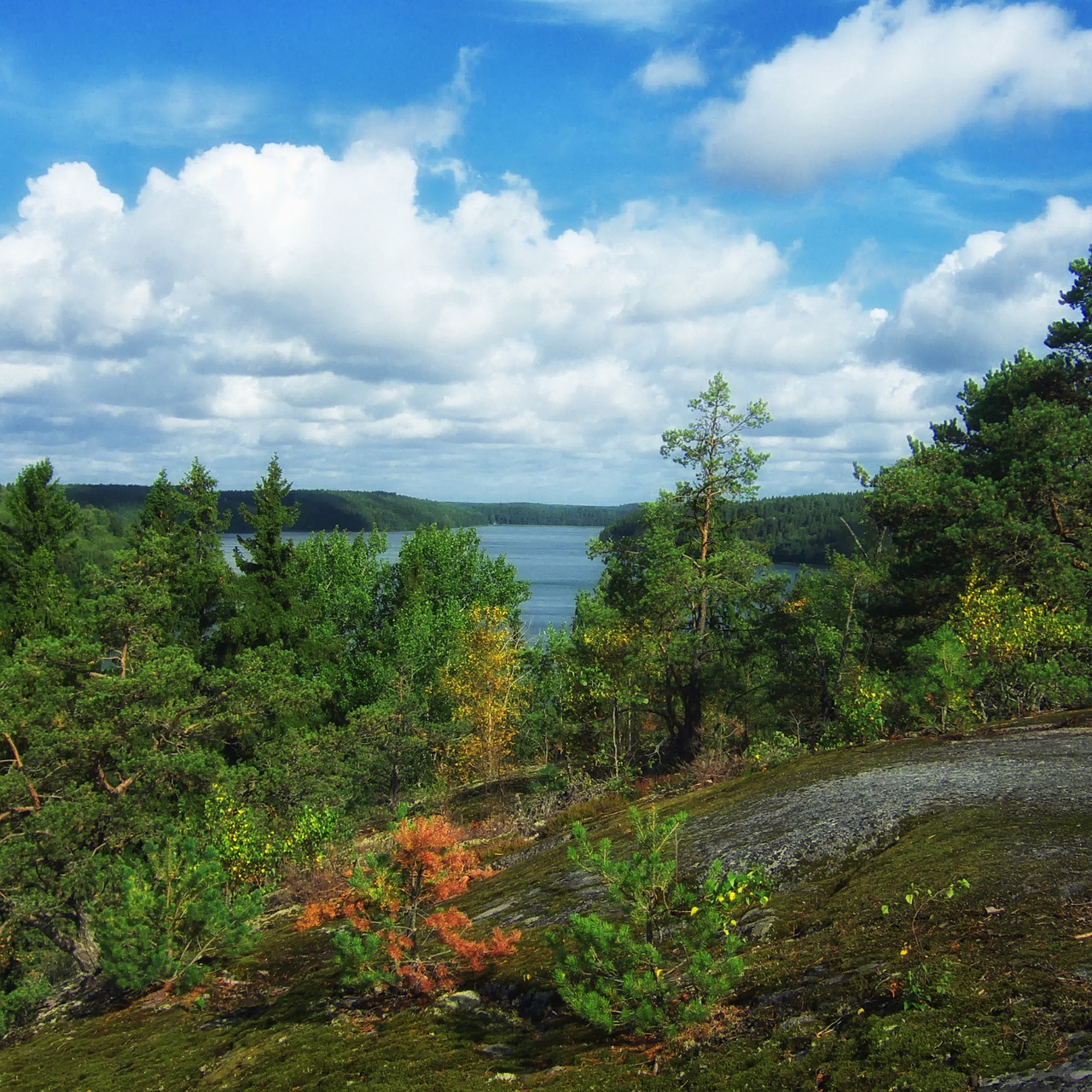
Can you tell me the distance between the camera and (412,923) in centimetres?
865

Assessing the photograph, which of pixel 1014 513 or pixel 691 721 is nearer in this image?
pixel 1014 513

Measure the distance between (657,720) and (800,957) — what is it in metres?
32.6

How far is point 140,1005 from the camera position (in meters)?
10.7

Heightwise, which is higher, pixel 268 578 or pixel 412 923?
pixel 268 578

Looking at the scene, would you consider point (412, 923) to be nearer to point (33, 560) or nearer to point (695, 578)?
point (695, 578)

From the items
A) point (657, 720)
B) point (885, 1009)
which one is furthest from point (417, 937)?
point (657, 720)

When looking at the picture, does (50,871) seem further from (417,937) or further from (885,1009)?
(885,1009)

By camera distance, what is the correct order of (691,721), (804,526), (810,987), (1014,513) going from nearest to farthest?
1. (810,987)
2. (1014,513)
3. (691,721)
4. (804,526)

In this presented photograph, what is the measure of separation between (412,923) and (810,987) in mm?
4597

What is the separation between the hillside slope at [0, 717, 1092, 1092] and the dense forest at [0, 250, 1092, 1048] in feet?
1.78

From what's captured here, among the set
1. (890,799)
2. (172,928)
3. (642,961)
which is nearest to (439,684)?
(172,928)

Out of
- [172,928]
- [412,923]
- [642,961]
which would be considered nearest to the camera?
[642,961]

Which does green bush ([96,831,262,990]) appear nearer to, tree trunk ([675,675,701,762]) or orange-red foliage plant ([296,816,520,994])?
orange-red foliage plant ([296,816,520,994])

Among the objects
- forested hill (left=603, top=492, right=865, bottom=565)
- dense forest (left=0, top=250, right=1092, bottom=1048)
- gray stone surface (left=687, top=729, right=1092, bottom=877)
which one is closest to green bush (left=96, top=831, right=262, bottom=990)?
dense forest (left=0, top=250, right=1092, bottom=1048)
